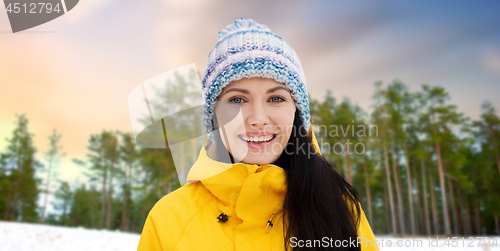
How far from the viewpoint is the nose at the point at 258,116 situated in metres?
1.83

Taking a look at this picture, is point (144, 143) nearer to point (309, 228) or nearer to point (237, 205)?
point (237, 205)

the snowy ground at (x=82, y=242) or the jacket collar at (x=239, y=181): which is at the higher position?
the jacket collar at (x=239, y=181)

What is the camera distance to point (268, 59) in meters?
1.94

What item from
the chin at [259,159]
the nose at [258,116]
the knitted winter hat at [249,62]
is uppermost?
the knitted winter hat at [249,62]

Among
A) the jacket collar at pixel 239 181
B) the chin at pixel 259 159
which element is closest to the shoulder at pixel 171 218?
the jacket collar at pixel 239 181

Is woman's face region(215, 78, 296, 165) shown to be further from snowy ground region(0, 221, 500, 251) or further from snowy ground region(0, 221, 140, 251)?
snowy ground region(0, 221, 140, 251)

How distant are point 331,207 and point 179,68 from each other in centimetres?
182

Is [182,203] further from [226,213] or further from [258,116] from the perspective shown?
[258,116]

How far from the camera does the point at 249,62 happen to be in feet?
6.25

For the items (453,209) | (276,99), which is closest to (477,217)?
(453,209)

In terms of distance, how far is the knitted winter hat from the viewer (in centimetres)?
191

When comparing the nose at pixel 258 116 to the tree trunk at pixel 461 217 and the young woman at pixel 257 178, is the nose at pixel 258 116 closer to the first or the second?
the young woman at pixel 257 178

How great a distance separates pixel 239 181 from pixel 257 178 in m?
0.13

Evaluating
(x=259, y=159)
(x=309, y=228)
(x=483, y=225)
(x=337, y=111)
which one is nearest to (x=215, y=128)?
(x=259, y=159)
